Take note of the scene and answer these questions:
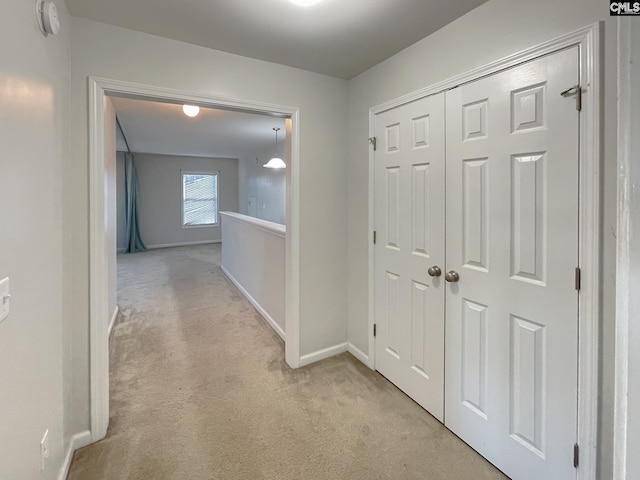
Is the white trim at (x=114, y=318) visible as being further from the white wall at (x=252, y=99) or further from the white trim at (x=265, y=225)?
the white trim at (x=265, y=225)

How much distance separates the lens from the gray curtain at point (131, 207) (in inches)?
306

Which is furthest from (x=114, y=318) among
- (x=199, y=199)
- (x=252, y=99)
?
(x=199, y=199)

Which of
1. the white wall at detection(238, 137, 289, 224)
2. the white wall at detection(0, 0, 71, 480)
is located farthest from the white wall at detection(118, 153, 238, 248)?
the white wall at detection(0, 0, 71, 480)

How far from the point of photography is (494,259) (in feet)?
5.28

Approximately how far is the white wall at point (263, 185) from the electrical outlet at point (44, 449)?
5197 mm

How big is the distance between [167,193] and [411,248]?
315 inches

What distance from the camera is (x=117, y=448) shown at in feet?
5.69

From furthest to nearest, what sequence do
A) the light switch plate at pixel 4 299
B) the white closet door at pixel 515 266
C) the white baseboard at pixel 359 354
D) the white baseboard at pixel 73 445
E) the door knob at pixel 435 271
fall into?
the white baseboard at pixel 359 354
the door knob at pixel 435 271
the white baseboard at pixel 73 445
the white closet door at pixel 515 266
the light switch plate at pixel 4 299

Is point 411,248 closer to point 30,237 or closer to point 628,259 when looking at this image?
point 628,259

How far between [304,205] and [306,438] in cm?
156

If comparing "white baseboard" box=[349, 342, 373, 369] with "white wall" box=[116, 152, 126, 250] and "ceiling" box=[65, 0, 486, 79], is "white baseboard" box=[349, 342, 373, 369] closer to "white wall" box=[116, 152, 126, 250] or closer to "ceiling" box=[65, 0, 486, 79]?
"ceiling" box=[65, 0, 486, 79]

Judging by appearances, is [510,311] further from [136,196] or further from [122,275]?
[136,196]

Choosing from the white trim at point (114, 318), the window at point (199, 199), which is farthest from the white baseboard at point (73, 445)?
the window at point (199, 199)

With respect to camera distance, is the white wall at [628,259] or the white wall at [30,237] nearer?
the white wall at [628,259]
